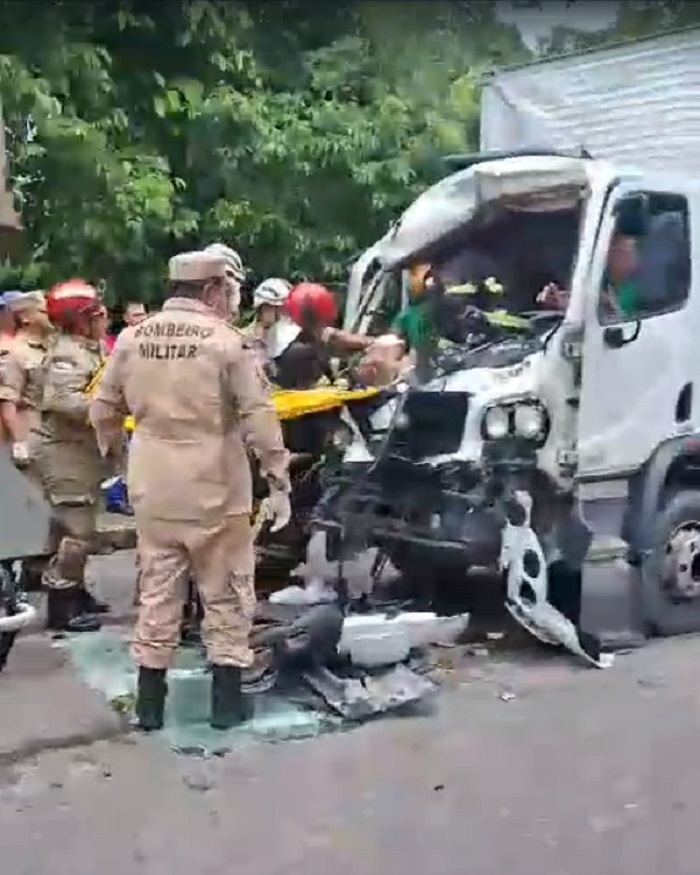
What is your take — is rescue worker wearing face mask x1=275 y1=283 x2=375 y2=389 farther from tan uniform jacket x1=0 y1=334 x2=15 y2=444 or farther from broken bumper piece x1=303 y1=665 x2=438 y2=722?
broken bumper piece x1=303 y1=665 x2=438 y2=722

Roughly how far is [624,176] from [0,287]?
7085 mm

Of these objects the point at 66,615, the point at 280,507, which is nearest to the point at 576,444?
the point at 280,507

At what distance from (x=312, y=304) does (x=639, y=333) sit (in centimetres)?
160

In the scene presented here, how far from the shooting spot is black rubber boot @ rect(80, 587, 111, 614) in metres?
7.73

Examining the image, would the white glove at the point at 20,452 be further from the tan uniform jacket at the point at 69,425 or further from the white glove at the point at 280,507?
the white glove at the point at 280,507

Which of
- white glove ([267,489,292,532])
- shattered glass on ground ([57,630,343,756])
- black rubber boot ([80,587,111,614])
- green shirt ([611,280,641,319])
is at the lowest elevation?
shattered glass on ground ([57,630,343,756])

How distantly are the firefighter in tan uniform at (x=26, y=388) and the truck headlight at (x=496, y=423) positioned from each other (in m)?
2.12

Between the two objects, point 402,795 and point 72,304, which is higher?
point 72,304

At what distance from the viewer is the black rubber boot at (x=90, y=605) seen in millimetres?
7730

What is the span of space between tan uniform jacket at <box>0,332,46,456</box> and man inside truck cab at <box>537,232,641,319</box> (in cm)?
258

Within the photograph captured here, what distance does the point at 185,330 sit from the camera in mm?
5727

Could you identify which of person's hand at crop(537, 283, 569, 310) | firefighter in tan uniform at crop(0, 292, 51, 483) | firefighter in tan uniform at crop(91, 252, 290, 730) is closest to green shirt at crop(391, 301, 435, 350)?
person's hand at crop(537, 283, 569, 310)

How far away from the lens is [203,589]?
19.1ft

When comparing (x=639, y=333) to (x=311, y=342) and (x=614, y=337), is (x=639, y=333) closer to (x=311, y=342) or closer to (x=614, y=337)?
(x=614, y=337)
